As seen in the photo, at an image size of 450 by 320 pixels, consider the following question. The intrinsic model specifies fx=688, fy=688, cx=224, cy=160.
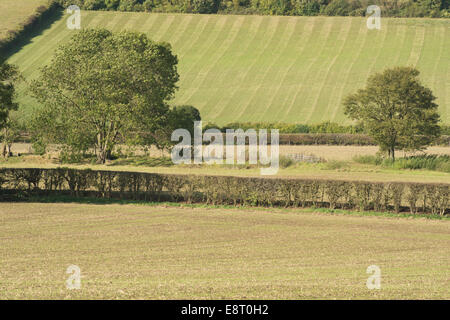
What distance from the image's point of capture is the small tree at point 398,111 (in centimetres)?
4841

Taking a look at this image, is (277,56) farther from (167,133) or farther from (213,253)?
(213,253)

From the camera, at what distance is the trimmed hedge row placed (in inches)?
1085

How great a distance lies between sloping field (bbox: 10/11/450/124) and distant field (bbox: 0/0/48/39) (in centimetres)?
493

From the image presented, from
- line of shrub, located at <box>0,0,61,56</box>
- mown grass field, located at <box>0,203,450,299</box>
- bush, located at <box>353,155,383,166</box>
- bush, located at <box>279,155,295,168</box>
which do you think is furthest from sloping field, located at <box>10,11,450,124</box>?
mown grass field, located at <box>0,203,450,299</box>

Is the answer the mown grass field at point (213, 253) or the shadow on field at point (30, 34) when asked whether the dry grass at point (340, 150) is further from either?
the shadow on field at point (30, 34)

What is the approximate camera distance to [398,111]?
4938 centimetres

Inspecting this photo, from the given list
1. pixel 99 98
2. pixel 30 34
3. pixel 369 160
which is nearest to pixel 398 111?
pixel 369 160

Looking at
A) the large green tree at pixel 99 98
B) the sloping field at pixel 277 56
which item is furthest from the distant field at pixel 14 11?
the large green tree at pixel 99 98

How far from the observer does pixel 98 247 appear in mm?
19109

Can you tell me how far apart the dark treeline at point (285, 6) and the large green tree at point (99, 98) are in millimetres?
80807

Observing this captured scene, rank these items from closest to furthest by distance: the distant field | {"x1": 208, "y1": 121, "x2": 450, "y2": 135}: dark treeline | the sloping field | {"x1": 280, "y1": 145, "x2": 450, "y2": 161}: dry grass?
{"x1": 280, "y1": 145, "x2": 450, "y2": 161}: dry grass, {"x1": 208, "y1": 121, "x2": 450, "y2": 135}: dark treeline, the sloping field, the distant field

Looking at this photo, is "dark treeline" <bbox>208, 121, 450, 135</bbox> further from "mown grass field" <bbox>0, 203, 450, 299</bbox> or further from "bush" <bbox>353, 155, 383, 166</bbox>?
"mown grass field" <bbox>0, 203, 450, 299</bbox>

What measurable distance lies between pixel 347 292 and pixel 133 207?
55.1 ft
